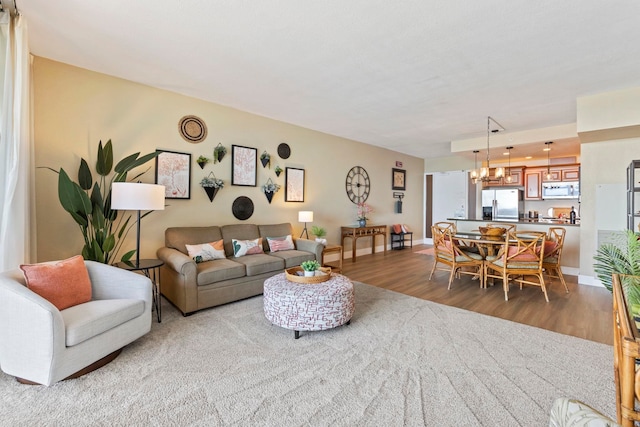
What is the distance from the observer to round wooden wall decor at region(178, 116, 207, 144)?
4.13 m

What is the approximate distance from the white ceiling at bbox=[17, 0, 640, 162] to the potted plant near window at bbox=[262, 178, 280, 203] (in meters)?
1.30

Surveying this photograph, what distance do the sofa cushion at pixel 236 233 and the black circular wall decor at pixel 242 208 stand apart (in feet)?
1.05

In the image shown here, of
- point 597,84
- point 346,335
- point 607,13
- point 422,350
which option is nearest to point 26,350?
point 346,335

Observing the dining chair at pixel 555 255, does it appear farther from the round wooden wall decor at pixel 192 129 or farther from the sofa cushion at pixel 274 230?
the round wooden wall decor at pixel 192 129

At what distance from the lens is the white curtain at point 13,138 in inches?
90.6

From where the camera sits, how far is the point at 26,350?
190 centimetres

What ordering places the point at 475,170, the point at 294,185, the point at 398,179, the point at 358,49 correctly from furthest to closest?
the point at 398,179 → the point at 475,170 → the point at 294,185 → the point at 358,49

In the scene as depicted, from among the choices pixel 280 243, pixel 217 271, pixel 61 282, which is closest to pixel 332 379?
pixel 217 271

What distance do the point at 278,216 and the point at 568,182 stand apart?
7095mm

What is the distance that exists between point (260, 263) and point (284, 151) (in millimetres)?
2370

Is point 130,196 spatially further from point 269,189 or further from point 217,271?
point 269,189

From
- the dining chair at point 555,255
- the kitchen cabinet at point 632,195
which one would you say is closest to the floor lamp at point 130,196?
the dining chair at point 555,255

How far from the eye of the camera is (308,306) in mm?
2627

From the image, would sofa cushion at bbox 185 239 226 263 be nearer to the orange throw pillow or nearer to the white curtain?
the orange throw pillow
